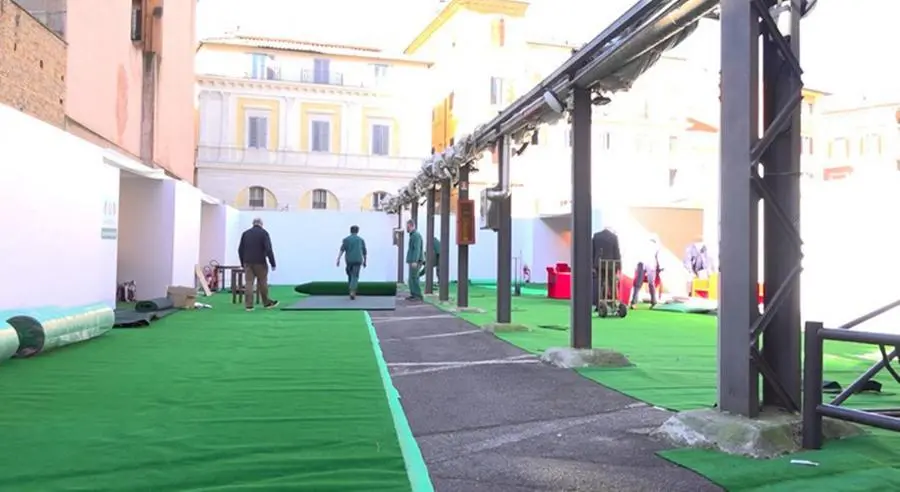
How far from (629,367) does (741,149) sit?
386 centimetres

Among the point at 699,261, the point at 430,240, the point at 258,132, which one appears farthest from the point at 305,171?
the point at 699,261

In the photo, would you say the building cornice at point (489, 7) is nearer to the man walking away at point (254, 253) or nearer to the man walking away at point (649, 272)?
the man walking away at point (649, 272)

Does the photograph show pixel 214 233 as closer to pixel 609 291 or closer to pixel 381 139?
pixel 609 291

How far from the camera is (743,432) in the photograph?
4805 mm

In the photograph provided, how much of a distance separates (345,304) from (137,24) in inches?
434

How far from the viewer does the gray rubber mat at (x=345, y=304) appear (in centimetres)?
1589

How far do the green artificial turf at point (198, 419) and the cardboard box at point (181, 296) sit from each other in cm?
587

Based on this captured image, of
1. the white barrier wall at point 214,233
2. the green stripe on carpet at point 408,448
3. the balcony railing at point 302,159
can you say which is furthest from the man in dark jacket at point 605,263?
the balcony railing at point 302,159

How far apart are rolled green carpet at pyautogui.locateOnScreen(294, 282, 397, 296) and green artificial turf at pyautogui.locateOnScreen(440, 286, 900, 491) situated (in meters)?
4.97

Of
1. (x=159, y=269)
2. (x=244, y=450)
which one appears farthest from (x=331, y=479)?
(x=159, y=269)

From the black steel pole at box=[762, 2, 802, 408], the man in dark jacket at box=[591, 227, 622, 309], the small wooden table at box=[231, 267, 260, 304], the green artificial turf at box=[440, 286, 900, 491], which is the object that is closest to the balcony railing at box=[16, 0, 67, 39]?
the small wooden table at box=[231, 267, 260, 304]

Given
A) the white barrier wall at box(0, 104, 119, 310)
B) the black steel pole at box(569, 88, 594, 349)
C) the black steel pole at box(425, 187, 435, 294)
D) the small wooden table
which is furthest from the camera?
the black steel pole at box(425, 187, 435, 294)

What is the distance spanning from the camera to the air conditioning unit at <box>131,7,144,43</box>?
69.7ft

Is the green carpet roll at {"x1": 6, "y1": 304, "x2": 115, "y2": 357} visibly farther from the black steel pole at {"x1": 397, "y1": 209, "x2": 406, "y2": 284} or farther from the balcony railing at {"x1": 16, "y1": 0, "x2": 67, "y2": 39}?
the black steel pole at {"x1": 397, "y1": 209, "x2": 406, "y2": 284}
